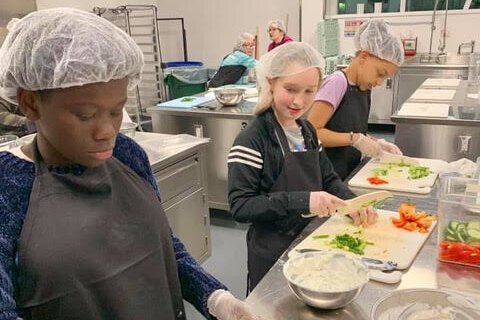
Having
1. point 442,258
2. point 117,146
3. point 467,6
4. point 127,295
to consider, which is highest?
point 467,6

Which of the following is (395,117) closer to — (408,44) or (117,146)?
(117,146)

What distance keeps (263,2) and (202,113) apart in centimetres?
316

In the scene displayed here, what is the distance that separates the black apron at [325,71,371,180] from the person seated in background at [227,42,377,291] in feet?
1.70

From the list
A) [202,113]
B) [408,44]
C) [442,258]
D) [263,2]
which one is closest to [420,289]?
[442,258]

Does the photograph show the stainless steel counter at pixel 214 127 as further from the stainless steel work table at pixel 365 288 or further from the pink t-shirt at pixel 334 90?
the stainless steel work table at pixel 365 288

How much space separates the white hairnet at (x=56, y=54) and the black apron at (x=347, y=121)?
1332 mm

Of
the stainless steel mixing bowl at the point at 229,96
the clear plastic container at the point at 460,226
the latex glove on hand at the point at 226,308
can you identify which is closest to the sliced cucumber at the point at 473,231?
the clear plastic container at the point at 460,226

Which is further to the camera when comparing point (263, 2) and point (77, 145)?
point (263, 2)

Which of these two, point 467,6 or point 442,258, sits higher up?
point 467,6

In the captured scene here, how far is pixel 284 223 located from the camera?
1345 mm

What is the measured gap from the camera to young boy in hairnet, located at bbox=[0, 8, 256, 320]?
68 cm

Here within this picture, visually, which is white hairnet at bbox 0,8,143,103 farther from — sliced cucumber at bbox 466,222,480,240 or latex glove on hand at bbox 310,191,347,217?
sliced cucumber at bbox 466,222,480,240

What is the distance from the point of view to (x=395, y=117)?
2.19 metres

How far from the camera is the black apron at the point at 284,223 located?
1.35 m
